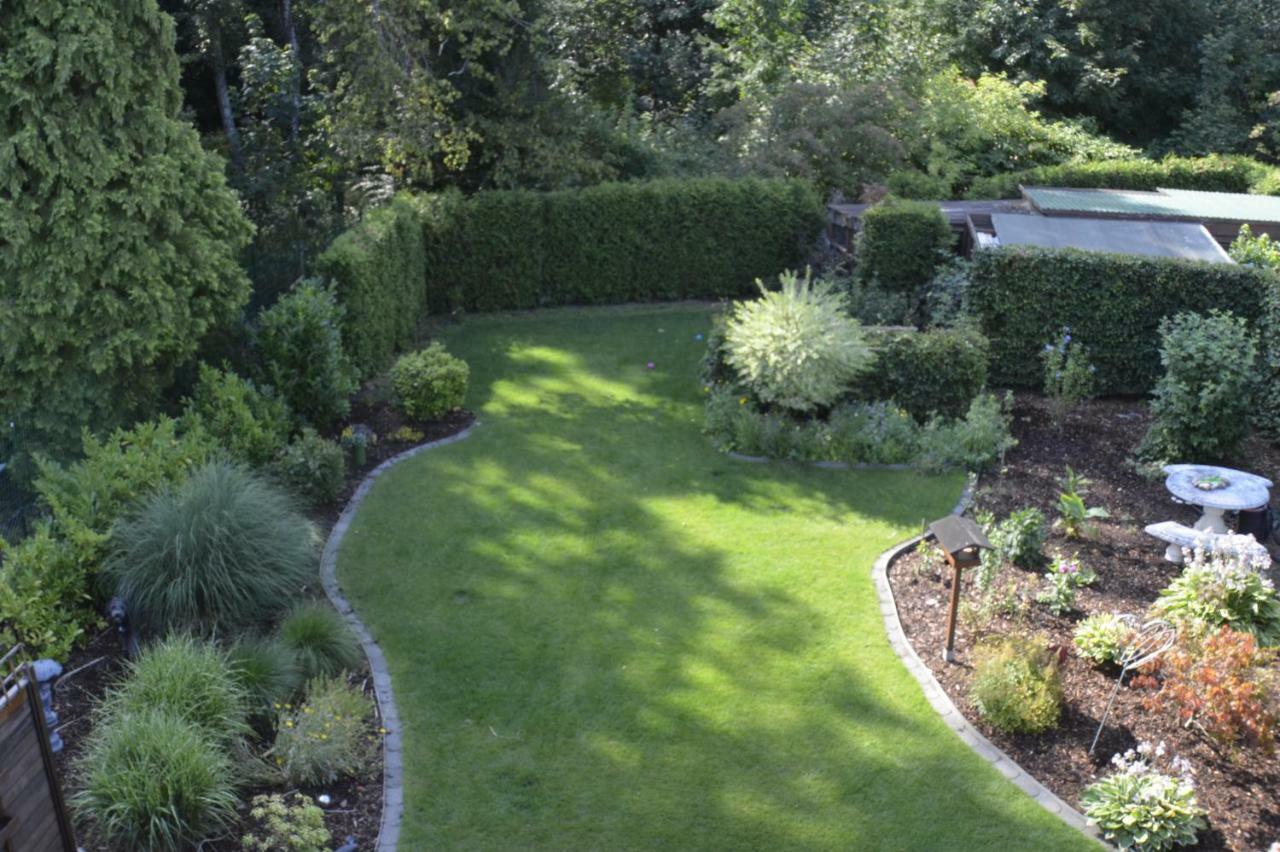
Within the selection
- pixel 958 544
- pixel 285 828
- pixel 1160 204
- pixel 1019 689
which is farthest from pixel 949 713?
pixel 1160 204

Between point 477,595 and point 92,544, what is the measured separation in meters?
2.88

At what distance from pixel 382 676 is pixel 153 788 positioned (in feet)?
6.79

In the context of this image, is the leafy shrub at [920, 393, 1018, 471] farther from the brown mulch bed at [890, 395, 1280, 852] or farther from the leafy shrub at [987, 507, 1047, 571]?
the leafy shrub at [987, 507, 1047, 571]

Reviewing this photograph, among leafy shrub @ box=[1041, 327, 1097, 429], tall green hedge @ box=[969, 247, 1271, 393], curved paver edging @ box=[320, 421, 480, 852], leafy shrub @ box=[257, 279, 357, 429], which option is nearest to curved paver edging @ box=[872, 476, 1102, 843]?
curved paver edging @ box=[320, 421, 480, 852]

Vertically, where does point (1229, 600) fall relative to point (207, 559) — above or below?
below

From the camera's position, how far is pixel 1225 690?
687cm

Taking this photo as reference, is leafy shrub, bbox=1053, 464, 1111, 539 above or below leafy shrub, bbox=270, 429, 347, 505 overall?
below

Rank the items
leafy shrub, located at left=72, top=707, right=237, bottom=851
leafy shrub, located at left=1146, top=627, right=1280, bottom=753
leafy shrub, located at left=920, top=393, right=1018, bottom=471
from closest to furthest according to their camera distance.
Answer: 1. leafy shrub, located at left=72, top=707, right=237, bottom=851
2. leafy shrub, located at left=1146, top=627, right=1280, bottom=753
3. leafy shrub, located at left=920, top=393, right=1018, bottom=471

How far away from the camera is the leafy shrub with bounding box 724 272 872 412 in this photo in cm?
1141

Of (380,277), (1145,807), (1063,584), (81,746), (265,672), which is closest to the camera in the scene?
(1145,807)

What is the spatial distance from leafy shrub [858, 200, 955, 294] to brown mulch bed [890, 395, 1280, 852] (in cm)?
252

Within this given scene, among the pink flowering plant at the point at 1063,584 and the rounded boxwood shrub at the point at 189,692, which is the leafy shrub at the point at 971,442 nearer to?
the pink flowering plant at the point at 1063,584

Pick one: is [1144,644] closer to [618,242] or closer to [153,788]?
[153,788]

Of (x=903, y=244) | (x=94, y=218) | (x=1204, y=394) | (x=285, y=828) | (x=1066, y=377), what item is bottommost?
(x=285, y=828)
